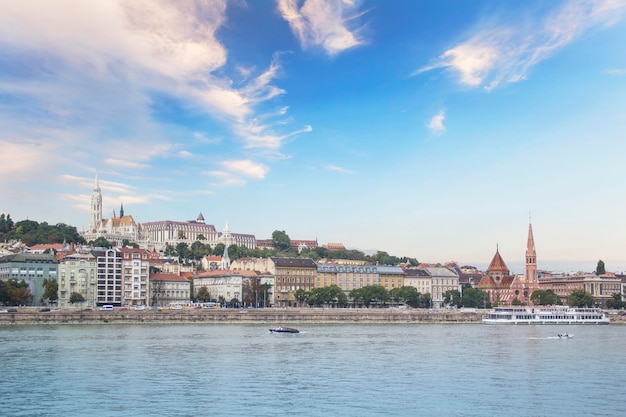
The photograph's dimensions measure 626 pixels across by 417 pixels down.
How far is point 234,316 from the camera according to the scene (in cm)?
9831

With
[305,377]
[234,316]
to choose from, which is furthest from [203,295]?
[305,377]

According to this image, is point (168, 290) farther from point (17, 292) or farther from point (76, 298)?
point (17, 292)

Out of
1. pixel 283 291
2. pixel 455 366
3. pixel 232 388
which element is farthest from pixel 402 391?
pixel 283 291

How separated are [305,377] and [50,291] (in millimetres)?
74461

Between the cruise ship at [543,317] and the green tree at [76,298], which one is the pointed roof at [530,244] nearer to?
the cruise ship at [543,317]

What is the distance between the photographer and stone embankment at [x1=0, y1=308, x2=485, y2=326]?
8756 cm

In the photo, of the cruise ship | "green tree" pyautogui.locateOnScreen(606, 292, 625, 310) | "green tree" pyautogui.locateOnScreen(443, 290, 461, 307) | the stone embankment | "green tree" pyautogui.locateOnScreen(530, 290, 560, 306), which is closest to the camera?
the stone embankment

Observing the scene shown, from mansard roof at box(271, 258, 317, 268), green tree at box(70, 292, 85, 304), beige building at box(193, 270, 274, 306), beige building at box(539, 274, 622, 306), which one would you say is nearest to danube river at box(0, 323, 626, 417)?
green tree at box(70, 292, 85, 304)

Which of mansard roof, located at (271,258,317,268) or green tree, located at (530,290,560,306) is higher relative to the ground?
mansard roof, located at (271,258,317,268)

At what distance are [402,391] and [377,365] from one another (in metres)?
10.0

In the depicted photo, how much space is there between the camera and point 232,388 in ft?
115

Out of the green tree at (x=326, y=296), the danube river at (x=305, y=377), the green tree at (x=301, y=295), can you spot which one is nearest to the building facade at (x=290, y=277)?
the green tree at (x=301, y=295)

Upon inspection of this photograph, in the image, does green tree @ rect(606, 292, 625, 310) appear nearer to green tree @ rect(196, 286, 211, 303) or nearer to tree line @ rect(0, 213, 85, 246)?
green tree @ rect(196, 286, 211, 303)

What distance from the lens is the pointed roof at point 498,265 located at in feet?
560
